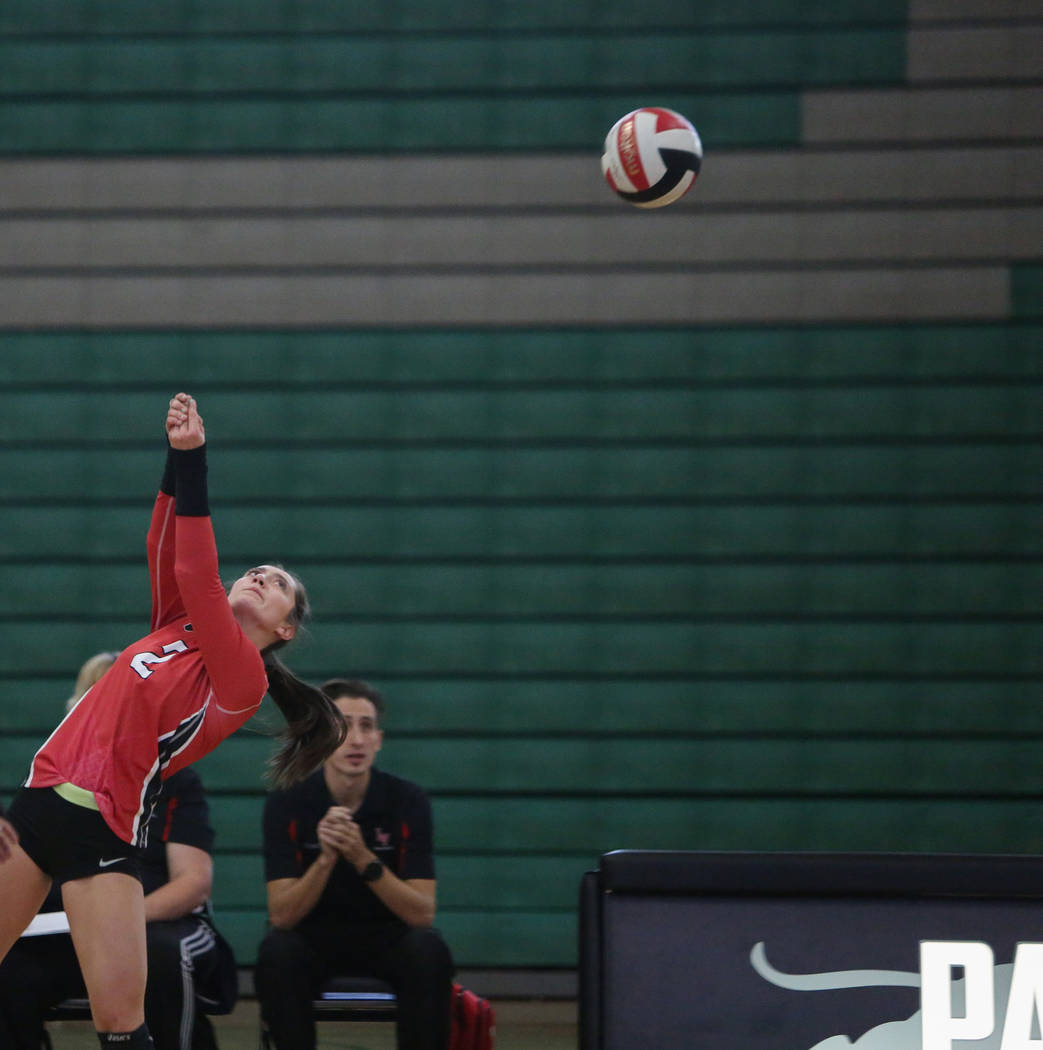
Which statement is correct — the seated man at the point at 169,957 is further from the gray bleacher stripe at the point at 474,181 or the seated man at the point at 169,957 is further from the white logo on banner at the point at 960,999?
the gray bleacher stripe at the point at 474,181

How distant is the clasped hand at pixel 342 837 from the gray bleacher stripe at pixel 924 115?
4468 mm

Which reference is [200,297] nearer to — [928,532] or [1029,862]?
[928,532]

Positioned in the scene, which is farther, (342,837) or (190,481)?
(342,837)

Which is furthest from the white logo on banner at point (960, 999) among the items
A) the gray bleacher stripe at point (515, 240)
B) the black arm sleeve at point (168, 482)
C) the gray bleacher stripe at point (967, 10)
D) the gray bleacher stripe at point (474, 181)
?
the gray bleacher stripe at point (967, 10)

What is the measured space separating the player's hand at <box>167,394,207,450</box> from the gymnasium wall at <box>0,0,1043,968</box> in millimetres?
3761

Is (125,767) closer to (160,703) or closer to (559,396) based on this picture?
(160,703)

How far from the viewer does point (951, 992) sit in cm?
290

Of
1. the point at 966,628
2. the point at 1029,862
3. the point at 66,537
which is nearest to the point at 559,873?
the point at 966,628

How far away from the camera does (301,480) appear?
701 centimetres

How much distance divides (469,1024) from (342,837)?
0.75m

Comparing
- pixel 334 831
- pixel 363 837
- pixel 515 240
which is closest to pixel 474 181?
pixel 515 240

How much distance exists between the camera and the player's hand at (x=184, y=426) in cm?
319

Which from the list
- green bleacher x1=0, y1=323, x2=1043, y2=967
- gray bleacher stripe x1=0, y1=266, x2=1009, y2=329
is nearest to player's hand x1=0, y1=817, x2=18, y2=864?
green bleacher x1=0, y1=323, x2=1043, y2=967

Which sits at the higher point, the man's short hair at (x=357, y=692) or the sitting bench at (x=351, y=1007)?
the man's short hair at (x=357, y=692)
